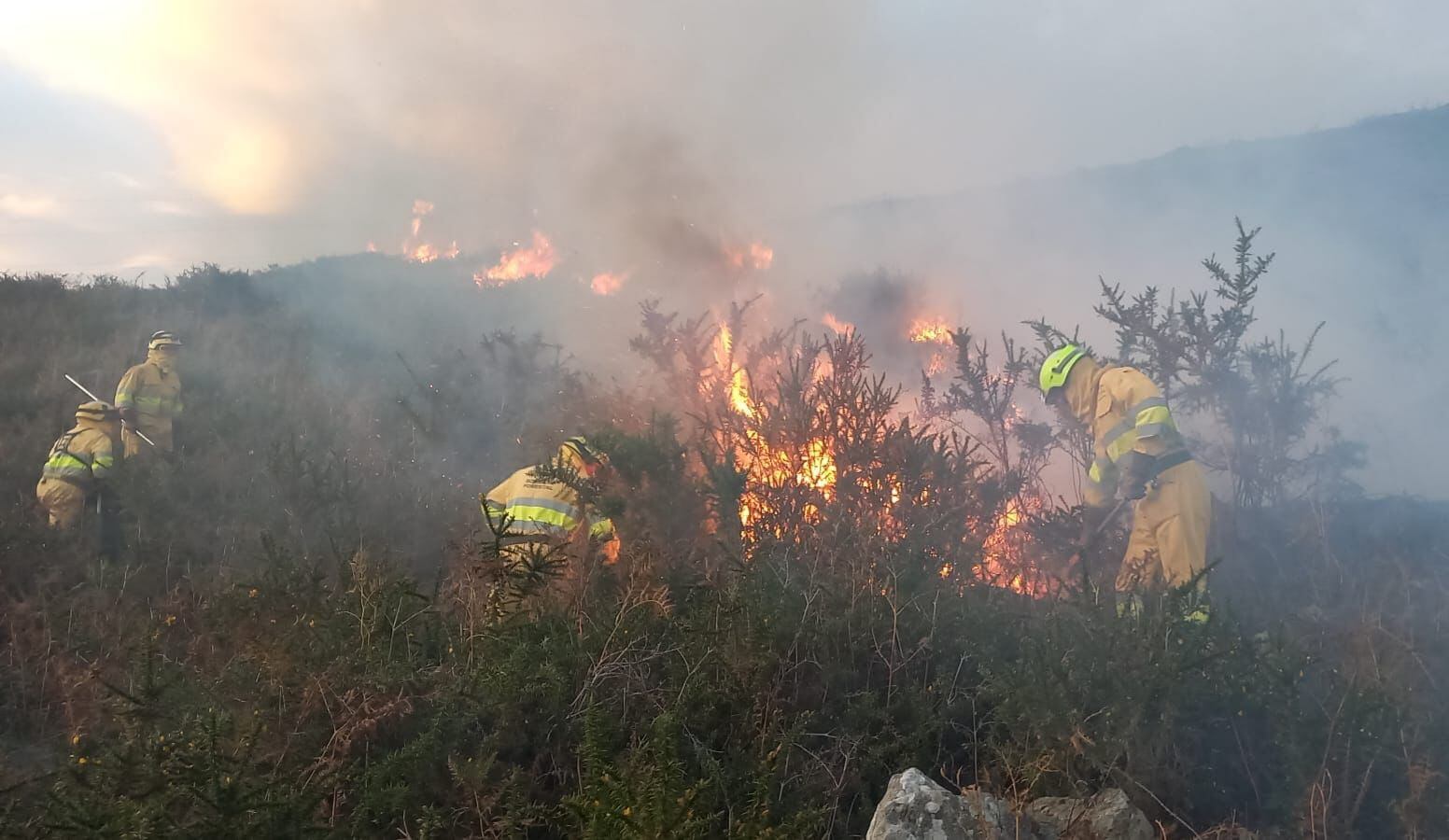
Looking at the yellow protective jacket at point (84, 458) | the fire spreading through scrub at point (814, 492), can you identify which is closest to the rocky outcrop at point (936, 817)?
the fire spreading through scrub at point (814, 492)

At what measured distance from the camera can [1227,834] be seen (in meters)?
2.59

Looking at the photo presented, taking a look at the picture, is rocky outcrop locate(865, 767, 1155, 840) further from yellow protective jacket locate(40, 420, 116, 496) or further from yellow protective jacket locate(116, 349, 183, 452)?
yellow protective jacket locate(116, 349, 183, 452)

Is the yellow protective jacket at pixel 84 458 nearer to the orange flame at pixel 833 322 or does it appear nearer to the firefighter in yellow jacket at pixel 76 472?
the firefighter in yellow jacket at pixel 76 472

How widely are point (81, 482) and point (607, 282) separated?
1053 centimetres

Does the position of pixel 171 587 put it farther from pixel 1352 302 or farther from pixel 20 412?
pixel 1352 302

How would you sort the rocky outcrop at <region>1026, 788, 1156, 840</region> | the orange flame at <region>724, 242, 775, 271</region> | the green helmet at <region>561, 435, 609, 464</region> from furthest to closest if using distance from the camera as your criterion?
the orange flame at <region>724, 242, 775, 271</region>
the green helmet at <region>561, 435, 609, 464</region>
the rocky outcrop at <region>1026, 788, 1156, 840</region>

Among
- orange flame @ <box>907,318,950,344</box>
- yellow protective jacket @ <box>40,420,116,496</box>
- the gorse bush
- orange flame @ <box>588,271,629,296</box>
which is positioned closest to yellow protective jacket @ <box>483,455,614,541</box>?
the gorse bush

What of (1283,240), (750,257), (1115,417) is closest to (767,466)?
(1115,417)

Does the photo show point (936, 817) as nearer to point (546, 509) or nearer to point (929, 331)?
point (546, 509)

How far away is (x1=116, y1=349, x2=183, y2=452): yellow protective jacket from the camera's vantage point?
8.12 m

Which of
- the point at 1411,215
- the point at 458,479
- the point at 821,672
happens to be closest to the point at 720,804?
the point at 821,672

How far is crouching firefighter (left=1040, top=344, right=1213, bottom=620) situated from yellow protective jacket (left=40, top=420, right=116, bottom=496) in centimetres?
792

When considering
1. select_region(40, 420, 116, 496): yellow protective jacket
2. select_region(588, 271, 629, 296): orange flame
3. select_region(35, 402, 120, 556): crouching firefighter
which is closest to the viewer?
select_region(35, 402, 120, 556): crouching firefighter

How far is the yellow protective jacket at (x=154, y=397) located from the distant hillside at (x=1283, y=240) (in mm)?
10909
